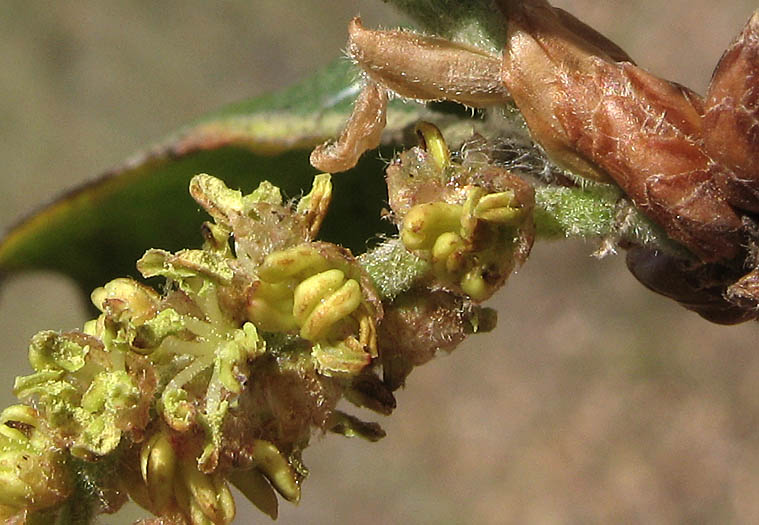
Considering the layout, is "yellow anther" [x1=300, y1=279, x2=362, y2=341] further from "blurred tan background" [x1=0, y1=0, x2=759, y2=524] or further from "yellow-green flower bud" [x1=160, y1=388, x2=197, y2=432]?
"blurred tan background" [x1=0, y1=0, x2=759, y2=524]

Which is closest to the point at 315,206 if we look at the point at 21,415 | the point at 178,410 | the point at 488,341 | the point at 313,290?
the point at 313,290

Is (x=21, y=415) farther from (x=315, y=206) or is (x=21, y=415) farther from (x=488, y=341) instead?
(x=488, y=341)

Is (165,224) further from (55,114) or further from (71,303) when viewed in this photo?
(55,114)

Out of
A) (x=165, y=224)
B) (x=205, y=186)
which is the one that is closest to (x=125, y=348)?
(x=205, y=186)

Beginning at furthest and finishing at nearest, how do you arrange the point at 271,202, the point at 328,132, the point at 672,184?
the point at 328,132
the point at 271,202
the point at 672,184

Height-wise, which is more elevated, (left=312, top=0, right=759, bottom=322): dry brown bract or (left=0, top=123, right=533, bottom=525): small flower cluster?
(left=312, top=0, right=759, bottom=322): dry brown bract

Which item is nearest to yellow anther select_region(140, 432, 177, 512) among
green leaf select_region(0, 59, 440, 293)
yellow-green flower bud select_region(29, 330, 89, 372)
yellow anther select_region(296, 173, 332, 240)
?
yellow-green flower bud select_region(29, 330, 89, 372)
